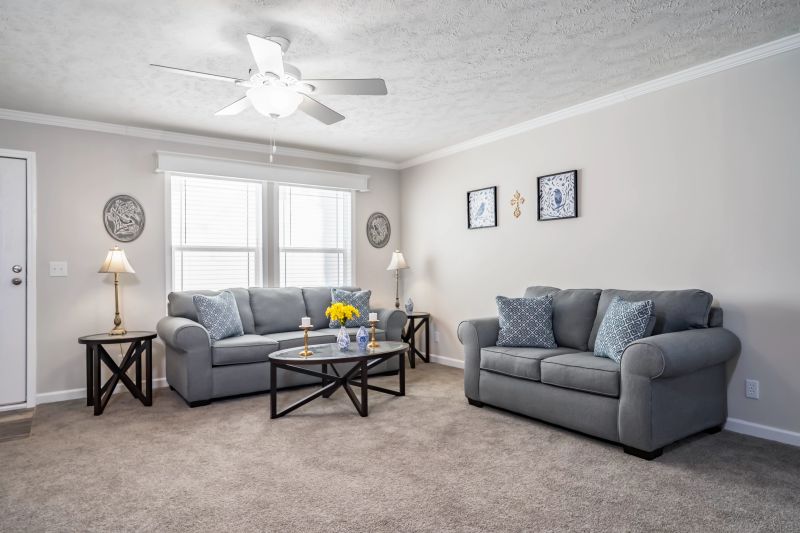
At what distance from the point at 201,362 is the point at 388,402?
1.54 meters

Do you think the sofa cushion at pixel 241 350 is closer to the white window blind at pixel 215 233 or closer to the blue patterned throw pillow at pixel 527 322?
the white window blind at pixel 215 233

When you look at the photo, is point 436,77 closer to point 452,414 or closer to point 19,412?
point 452,414

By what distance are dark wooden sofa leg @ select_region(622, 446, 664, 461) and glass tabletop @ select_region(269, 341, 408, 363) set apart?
1.79 meters

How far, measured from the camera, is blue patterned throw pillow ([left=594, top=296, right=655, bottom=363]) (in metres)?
3.12

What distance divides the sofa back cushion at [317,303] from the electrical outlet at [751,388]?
3.69 metres

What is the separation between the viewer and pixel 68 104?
401cm

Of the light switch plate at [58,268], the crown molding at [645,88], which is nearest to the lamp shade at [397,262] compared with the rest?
the crown molding at [645,88]

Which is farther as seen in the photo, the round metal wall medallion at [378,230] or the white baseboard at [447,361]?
the round metal wall medallion at [378,230]

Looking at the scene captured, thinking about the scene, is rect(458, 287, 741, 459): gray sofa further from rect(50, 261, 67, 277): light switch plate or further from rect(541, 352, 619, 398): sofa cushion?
rect(50, 261, 67, 277): light switch plate

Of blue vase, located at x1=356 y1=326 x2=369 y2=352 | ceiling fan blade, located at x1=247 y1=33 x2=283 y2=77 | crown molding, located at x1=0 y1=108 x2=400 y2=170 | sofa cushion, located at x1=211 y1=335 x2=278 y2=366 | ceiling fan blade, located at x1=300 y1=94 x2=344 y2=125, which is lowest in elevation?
sofa cushion, located at x1=211 y1=335 x2=278 y2=366

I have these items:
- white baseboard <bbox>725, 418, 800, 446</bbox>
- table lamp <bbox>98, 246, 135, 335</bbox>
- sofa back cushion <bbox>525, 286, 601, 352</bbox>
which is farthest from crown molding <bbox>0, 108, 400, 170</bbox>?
white baseboard <bbox>725, 418, 800, 446</bbox>

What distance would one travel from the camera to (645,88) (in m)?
3.75

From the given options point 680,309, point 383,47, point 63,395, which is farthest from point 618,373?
point 63,395

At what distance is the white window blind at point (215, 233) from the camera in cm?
494
